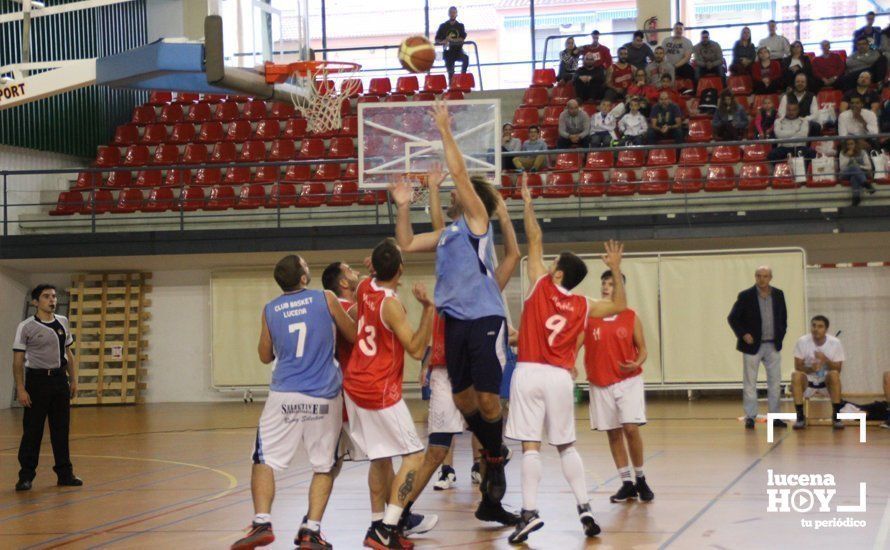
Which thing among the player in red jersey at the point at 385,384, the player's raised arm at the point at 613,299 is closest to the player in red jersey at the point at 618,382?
the player's raised arm at the point at 613,299

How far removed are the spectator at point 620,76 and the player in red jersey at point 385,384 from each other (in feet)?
46.2

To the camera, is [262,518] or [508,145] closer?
[262,518]

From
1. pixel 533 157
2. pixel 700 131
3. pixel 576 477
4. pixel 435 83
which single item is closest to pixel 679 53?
pixel 700 131

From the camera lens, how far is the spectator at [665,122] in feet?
60.7

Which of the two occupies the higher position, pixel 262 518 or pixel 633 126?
pixel 633 126

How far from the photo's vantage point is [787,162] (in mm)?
17562

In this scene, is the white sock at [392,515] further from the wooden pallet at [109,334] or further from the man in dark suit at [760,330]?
the wooden pallet at [109,334]

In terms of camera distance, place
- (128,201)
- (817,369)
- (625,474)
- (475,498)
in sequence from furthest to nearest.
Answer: (128,201), (817,369), (475,498), (625,474)

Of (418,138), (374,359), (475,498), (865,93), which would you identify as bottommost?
(475,498)

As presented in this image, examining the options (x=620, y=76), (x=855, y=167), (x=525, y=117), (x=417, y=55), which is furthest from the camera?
(x=525, y=117)

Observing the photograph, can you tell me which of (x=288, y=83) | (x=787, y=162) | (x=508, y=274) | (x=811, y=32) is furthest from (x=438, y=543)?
(x=811, y=32)

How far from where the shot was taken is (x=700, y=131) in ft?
64.1

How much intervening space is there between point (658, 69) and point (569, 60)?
1894 mm

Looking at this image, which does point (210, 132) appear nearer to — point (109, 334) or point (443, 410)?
point (109, 334)
